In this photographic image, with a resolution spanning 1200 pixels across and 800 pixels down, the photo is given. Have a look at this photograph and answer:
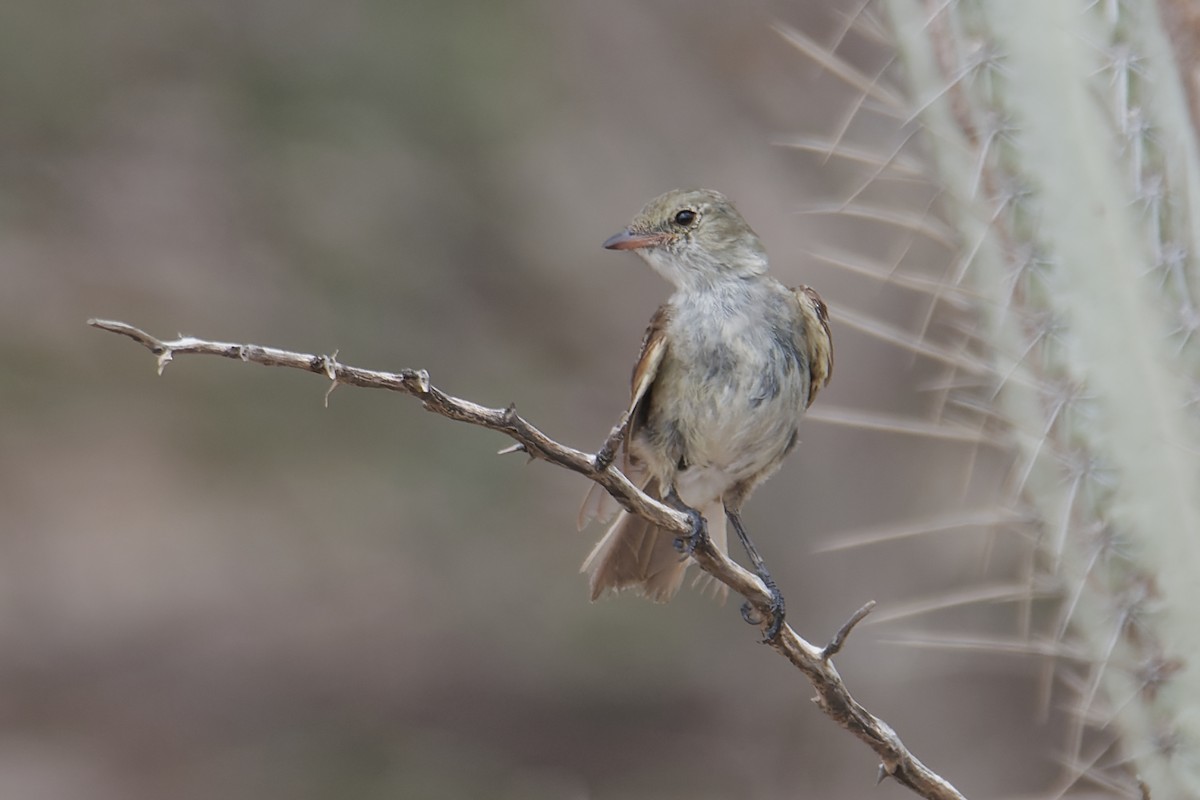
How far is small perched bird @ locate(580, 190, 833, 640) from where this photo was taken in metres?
2.82

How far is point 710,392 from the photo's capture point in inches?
111

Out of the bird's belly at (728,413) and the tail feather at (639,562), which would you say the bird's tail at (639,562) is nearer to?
the tail feather at (639,562)

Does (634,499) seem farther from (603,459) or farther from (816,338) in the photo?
(816,338)

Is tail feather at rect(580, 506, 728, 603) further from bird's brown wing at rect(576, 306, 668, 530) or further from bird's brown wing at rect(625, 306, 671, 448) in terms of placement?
bird's brown wing at rect(625, 306, 671, 448)

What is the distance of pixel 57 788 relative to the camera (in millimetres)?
9250

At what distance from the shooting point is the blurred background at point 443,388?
705 centimetres

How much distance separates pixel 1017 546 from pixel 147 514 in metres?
6.34

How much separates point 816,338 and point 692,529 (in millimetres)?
1007

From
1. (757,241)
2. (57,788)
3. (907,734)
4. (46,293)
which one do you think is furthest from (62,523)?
(757,241)

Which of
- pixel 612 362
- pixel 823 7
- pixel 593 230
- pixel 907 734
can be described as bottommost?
pixel 907 734

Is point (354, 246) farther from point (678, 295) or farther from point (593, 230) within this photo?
point (678, 295)

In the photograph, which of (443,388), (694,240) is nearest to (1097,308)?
(694,240)

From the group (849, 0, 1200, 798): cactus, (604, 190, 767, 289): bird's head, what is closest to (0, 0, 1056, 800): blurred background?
(604, 190, 767, 289): bird's head

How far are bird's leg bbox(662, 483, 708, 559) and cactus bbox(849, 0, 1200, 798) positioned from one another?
555mm
